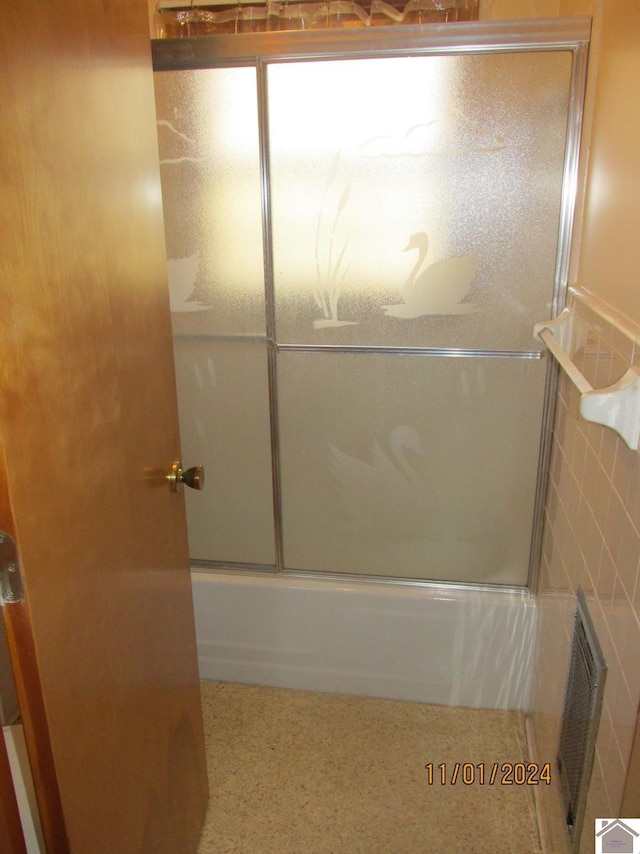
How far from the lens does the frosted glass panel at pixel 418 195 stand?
5.42 feet

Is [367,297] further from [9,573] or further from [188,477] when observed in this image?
[9,573]

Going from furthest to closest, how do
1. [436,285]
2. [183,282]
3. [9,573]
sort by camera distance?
[183,282], [436,285], [9,573]

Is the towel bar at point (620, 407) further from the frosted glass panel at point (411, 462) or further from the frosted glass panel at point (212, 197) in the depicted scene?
the frosted glass panel at point (212, 197)

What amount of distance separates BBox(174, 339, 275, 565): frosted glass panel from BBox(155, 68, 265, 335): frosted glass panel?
0.10 m

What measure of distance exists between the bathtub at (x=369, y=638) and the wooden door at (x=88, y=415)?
78cm

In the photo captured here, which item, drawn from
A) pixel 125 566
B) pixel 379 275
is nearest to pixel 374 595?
pixel 379 275

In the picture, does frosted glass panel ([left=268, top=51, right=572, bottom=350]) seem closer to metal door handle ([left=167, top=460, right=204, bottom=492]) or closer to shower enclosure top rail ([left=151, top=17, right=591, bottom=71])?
shower enclosure top rail ([left=151, top=17, right=591, bottom=71])

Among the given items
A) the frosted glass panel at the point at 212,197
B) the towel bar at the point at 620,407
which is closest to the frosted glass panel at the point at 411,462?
the frosted glass panel at the point at 212,197

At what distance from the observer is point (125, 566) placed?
110 cm

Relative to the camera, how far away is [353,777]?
1811 mm

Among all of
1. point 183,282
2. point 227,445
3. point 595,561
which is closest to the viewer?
point 595,561

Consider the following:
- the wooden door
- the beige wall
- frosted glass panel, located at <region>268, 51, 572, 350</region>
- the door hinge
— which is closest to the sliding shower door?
frosted glass panel, located at <region>268, 51, 572, 350</region>

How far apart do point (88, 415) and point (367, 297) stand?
1.06m

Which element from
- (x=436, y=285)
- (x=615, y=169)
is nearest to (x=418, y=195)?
(x=436, y=285)
